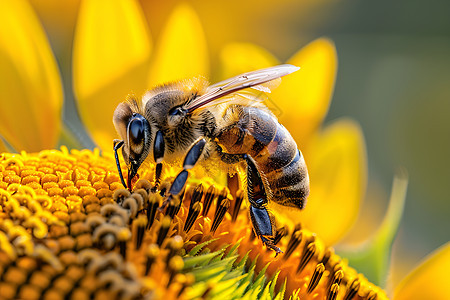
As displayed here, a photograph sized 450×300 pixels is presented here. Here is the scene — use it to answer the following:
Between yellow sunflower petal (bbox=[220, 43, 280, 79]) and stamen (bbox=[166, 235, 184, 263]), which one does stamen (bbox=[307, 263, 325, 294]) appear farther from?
yellow sunflower petal (bbox=[220, 43, 280, 79])

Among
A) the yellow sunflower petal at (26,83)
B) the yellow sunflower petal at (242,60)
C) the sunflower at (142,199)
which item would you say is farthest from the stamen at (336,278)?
the yellow sunflower petal at (26,83)

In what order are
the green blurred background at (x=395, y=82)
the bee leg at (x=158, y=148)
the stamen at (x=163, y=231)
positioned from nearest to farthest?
1. the stamen at (x=163, y=231)
2. the bee leg at (x=158, y=148)
3. the green blurred background at (x=395, y=82)

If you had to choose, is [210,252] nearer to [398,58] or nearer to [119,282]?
[119,282]

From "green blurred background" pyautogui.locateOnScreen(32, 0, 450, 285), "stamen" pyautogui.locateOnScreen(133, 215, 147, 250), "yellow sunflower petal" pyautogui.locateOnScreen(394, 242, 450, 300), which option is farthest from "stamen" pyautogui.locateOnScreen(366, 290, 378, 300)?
"green blurred background" pyautogui.locateOnScreen(32, 0, 450, 285)

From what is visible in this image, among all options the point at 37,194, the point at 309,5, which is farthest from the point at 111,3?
the point at 309,5

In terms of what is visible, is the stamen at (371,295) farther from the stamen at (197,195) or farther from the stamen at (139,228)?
the stamen at (139,228)
